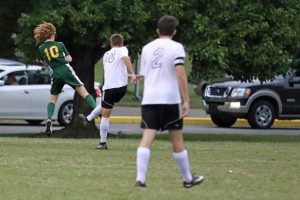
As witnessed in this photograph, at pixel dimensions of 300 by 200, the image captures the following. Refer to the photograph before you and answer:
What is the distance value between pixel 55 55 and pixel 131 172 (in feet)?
14.4

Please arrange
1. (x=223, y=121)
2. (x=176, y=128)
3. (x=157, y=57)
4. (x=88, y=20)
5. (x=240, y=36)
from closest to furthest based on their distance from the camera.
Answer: (x=157, y=57) → (x=176, y=128) → (x=88, y=20) → (x=240, y=36) → (x=223, y=121)

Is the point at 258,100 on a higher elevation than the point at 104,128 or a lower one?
higher

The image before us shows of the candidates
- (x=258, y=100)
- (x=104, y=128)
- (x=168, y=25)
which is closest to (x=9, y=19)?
(x=104, y=128)

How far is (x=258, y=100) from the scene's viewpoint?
25.3m

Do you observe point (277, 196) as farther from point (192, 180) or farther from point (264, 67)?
point (264, 67)

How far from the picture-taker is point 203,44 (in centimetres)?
1855

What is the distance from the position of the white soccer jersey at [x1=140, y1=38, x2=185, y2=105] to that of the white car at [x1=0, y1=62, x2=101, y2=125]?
47.7 feet

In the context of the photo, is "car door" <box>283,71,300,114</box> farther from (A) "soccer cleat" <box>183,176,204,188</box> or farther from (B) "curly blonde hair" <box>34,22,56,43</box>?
(A) "soccer cleat" <box>183,176,204,188</box>

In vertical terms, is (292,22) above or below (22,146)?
above

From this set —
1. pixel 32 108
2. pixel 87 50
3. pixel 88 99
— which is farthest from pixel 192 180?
pixel 32 108

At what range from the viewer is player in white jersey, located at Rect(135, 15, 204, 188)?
967 centimetres

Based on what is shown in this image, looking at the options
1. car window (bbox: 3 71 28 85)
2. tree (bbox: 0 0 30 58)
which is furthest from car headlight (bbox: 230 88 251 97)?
tree (bbox: 0 0 30 58)

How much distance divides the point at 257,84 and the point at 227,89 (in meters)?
0.85

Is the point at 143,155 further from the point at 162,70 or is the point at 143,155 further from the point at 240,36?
the point at 240,36
